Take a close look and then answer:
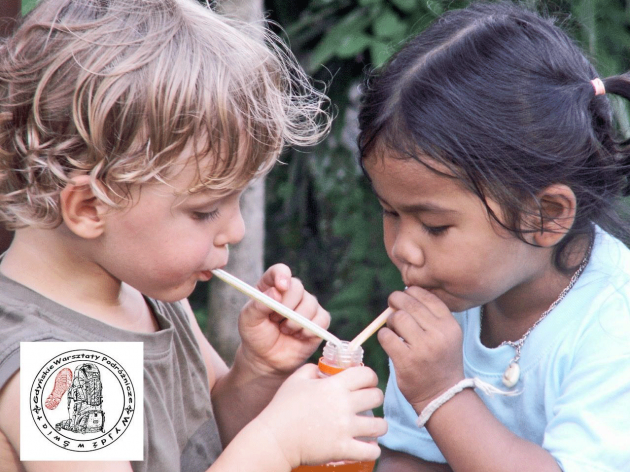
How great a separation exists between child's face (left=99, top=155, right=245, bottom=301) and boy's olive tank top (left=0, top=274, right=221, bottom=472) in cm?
12

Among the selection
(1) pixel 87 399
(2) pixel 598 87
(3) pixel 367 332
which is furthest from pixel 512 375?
(1) pixel 87 399

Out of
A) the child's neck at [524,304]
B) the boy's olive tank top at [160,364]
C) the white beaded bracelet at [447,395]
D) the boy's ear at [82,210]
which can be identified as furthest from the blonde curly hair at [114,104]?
the child's neck at [524,304]

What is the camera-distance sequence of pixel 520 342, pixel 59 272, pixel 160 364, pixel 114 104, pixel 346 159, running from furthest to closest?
pixel 346 159 < pixel 520 342 < pixel 160 364 < pixel 59 272 < pixel 114 104

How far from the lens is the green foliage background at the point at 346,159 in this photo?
6.90ft

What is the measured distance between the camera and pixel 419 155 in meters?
1.37

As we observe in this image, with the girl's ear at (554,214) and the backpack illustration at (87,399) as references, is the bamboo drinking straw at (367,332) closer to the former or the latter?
the girl's ear at (554,214)

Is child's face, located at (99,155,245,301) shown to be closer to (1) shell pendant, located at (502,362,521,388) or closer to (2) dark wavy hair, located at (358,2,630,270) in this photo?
(2) dark wavy hair, located at (358,2,630,270)

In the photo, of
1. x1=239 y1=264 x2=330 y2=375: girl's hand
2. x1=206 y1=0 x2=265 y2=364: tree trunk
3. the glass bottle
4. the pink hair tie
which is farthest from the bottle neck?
x1=206 y1=0 x2=265 y2=364: tree trunk

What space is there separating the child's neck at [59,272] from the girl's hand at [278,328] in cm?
32

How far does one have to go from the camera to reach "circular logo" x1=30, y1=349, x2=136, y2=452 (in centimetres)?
117

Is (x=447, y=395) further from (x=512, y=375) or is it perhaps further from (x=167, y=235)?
(x=167, y=235)

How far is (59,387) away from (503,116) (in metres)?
0.93

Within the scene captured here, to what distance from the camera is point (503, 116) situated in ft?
4.50

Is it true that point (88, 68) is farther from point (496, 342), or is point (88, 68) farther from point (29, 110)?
point (496, 342)
